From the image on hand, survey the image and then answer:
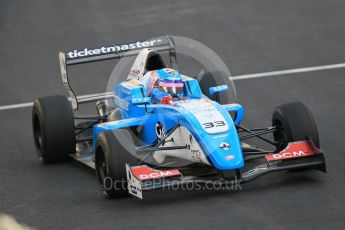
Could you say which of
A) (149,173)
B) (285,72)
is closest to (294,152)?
(149,173)

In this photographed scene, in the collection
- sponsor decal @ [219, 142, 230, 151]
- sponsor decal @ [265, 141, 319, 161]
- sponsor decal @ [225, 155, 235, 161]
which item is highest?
sponsor decal @ [219, 142, 230, 151]

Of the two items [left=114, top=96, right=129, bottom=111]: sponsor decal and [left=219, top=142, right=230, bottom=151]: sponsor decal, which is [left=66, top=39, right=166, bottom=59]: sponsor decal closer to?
[left=114, top=96, right=129, bottom=111]: sponsor decal

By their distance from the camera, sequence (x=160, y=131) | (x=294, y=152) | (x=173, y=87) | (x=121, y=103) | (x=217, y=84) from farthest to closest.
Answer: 1. (x=217, y=84)
2. (x=121, y=103)
3. (x=173, y=87)
4. (x=160, y=131)
5. (x=294, y=152)

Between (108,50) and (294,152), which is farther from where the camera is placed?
(108,50)

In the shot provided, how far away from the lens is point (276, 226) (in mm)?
8883

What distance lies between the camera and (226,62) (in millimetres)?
17578

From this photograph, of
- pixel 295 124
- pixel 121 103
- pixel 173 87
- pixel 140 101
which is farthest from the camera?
pixel 121 103

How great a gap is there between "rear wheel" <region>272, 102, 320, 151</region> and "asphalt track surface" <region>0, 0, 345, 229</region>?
17.2 inches

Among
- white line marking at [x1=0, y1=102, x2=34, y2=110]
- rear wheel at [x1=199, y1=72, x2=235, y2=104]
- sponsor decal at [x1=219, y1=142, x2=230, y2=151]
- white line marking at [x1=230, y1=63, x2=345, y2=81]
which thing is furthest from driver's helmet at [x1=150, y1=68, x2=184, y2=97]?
white line marking at [x1=230, y1=63, x2=345, y2=81]

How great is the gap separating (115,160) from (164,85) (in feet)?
5.72

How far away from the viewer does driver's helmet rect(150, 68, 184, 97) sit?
1155cm

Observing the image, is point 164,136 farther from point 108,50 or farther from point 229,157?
point 108,50

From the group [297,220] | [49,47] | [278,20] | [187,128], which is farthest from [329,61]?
[297,220]

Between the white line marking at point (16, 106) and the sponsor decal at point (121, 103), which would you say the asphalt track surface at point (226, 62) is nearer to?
the white line marking at point (16, 106)
